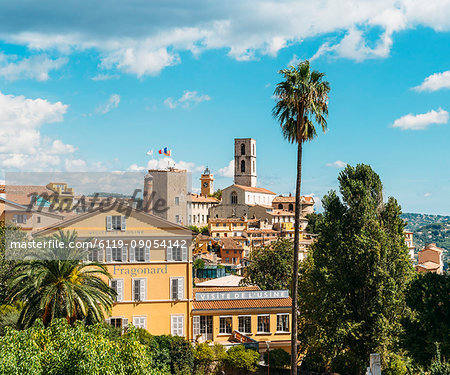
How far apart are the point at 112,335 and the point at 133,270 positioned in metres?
7.92

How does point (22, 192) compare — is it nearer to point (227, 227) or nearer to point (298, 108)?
point (298, 108)

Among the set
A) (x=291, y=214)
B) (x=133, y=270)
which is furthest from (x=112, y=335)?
(x=291, y=214)

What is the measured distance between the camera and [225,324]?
37625 mm

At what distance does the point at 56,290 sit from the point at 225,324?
13.4m

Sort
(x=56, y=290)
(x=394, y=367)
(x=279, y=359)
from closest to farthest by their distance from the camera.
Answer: (x=56, y=290), (x=394, y=367), (x=279, y=359)

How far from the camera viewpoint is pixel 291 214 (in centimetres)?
16575

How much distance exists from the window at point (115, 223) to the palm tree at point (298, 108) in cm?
1428

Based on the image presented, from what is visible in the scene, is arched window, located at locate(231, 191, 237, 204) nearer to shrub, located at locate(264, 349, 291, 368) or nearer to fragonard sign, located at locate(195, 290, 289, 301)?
fragonard sign, located at locate(195, 290, 289, 301)

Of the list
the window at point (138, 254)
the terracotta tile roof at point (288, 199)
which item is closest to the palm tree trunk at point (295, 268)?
the window at point (138, 254)

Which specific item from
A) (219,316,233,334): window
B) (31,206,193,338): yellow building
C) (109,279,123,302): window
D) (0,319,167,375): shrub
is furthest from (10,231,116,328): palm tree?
(219,316,233,334): window

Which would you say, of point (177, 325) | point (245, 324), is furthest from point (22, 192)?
point (245, 324)

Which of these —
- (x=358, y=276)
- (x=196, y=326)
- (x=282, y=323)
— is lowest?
(x=196, y=326)

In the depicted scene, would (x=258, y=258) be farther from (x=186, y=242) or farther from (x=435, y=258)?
(x=435, y=258)

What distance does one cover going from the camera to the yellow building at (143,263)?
37.7 meters
